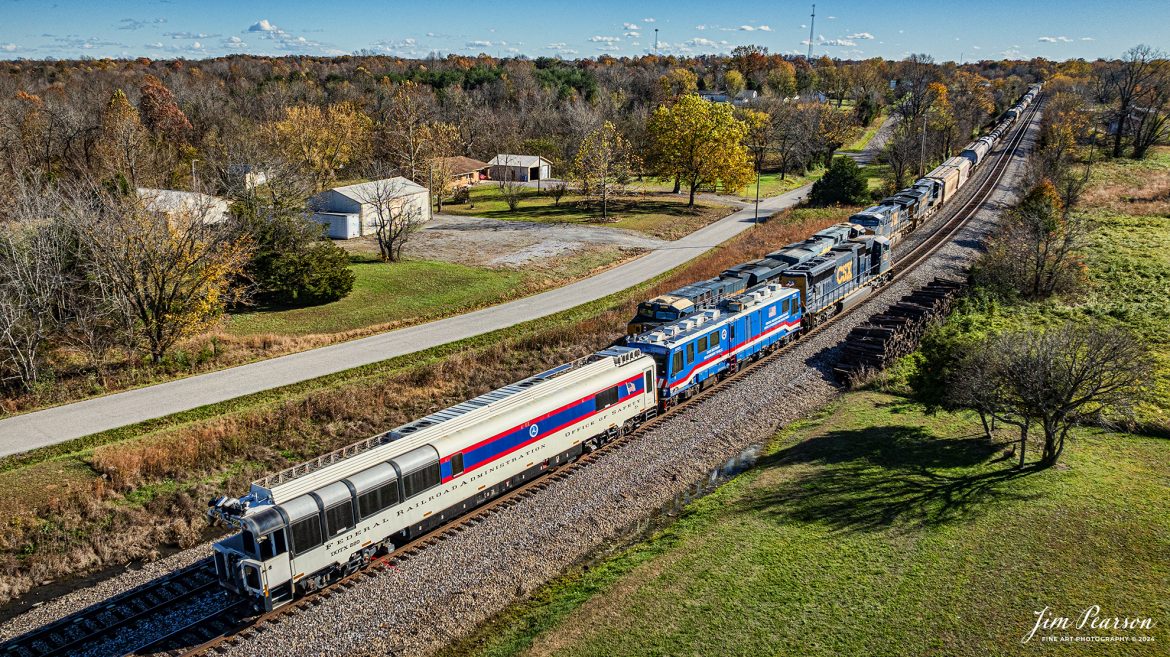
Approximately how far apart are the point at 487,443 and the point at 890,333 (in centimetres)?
2276

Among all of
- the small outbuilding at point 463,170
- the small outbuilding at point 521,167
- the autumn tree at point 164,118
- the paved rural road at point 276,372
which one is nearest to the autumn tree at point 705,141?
the paved rural road at point 276,372

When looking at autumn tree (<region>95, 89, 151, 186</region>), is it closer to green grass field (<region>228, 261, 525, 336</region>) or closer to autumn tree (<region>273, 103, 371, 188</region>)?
autumn tree (<region>273, 103, 371, 188</region>)

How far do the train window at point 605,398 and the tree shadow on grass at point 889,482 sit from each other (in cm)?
610

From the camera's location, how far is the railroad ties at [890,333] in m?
34.9

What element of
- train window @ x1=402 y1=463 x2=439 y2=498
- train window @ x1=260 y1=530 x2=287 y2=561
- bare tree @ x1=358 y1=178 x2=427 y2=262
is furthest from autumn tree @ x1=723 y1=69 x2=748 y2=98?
train window @ x1=260 y1=530 x2=287 y2=561

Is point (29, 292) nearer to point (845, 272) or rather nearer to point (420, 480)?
point (420, 480)

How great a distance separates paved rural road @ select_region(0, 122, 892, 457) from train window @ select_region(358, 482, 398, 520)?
15550 mm

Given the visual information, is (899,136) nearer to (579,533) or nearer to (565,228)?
(565,228)

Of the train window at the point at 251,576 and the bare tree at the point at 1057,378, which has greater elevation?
the bare tree at the point at 1057,378

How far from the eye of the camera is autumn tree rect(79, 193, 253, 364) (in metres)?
33.8

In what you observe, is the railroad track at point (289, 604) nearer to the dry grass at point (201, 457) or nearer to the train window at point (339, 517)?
the train window at point (339, 517)

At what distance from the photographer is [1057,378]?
72.7 ft

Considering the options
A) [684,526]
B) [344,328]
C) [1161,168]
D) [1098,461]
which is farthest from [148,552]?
[1161,168]

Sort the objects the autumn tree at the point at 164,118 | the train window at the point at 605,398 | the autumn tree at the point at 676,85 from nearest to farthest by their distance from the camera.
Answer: the train window at the point at 605,398 < the autumn tree at the point at 164,118 < the autumn tree at the point at 676,85
